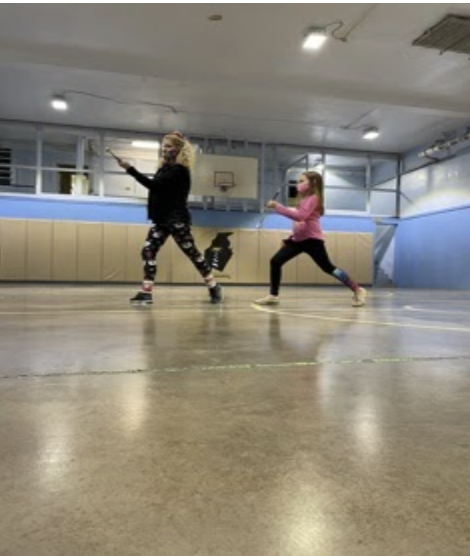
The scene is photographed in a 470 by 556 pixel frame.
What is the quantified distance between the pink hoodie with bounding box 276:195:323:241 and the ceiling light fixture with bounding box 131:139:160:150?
9075 mm

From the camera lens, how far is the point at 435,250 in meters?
13.1

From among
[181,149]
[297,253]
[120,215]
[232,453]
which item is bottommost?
[232,453]

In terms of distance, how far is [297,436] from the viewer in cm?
101

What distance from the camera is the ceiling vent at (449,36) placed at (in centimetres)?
648

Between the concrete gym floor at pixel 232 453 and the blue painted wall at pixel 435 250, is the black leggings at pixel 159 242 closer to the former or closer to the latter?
the concrete gym floor at pixel 232 453

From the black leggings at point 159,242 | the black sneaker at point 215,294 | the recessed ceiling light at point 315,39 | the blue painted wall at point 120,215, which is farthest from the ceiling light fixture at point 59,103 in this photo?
the black sneaker at point 215,294

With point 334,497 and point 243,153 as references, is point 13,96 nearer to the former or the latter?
point 243,153

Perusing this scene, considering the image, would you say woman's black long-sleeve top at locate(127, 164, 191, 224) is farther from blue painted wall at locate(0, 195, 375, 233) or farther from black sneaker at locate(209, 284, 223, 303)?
blue painted wall at locate(0, 195, 375, 233)

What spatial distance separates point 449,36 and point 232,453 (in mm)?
7462

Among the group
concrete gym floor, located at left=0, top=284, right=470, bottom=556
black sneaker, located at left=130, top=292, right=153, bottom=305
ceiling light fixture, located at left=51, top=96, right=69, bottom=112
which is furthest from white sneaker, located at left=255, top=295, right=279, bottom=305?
ceiling light fixture, located at left=51, top=96, right=69, bottom=112

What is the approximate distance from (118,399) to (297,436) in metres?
0.45

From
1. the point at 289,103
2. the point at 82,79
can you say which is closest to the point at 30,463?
the point at 82,79

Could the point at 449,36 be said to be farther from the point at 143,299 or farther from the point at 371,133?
the point at 143,299

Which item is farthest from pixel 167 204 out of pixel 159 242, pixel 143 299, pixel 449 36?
pixel 449 36
